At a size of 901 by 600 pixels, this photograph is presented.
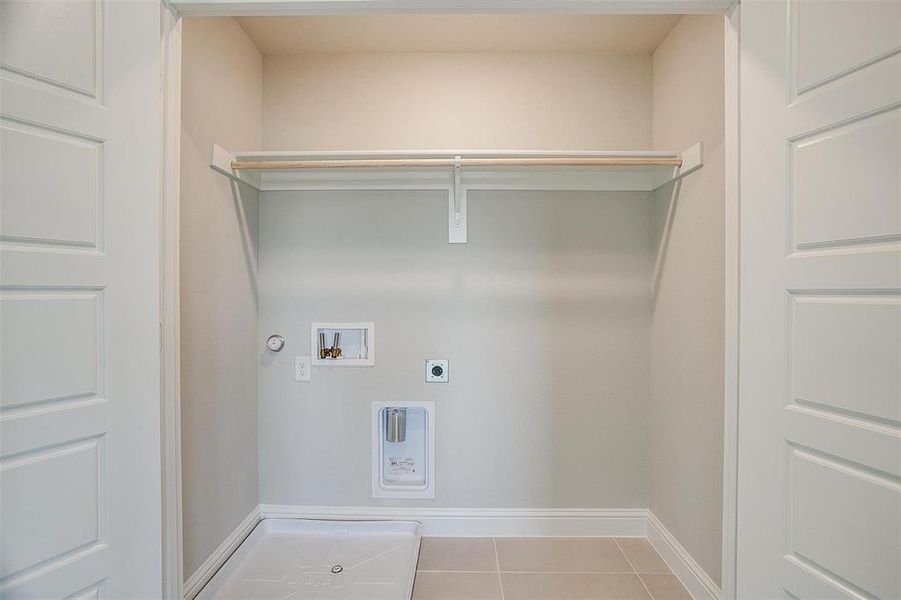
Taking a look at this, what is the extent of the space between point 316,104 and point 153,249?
140cm

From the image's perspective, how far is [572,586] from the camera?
182cm

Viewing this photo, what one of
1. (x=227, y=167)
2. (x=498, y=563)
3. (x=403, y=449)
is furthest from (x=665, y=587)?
(x=227, y=167)

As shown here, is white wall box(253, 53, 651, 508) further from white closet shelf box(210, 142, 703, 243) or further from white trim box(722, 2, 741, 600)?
white trim box(722, 2, 741, 600)

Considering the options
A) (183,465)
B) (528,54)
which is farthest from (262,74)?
(183,465)

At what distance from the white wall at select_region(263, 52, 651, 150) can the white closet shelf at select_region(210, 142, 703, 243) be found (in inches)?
7.1

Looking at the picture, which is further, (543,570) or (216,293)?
(543,570)

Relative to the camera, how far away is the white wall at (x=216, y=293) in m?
1.63

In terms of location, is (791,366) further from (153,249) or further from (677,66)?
(153,249)

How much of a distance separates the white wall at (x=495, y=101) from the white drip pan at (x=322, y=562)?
2.00 metres

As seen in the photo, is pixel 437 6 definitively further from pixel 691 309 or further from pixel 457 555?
pixel 457 555

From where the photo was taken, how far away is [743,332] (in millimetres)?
1210

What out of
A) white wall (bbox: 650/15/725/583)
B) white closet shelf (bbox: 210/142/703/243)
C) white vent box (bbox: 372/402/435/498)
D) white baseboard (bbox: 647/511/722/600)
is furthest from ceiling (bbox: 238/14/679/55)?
white baseboard (bbox: 647/511/722/600)

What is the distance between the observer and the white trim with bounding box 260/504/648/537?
2205 millimetres

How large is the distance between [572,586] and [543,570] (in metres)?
0.15
